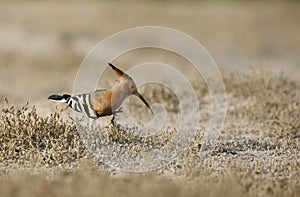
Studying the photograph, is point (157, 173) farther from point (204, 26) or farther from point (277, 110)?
point (204, 26)

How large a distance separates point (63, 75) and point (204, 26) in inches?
236

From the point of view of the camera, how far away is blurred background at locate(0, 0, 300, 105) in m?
12.2

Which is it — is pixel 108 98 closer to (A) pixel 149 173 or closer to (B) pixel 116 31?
(A) pixel 149 173

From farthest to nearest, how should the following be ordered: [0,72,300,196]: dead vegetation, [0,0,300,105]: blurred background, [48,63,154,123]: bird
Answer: [0,0,300,105]: blurred background → [48,63,154,123]: bird → [0,72,300,196]: dead vegetation

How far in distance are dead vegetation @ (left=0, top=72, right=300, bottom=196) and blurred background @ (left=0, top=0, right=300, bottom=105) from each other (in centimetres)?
390

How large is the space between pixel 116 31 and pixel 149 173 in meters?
10.9

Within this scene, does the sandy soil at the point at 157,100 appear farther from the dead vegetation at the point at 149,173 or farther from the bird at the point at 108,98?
the bird at the point at 108,98

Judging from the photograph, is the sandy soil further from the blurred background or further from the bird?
the bird

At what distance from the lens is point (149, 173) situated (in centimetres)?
501

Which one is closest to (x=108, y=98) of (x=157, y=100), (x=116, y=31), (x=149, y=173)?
(x=149, y=173)

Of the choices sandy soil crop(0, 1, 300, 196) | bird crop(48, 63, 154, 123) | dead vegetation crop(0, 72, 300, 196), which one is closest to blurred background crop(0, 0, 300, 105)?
sandy soil crop(0, 1, 300, 196)

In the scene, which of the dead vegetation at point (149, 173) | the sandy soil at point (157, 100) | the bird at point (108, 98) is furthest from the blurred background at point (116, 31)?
the bird at point (108, 98)

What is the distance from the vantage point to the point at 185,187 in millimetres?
4766

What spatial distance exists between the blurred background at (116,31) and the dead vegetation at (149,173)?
12.8 feet
